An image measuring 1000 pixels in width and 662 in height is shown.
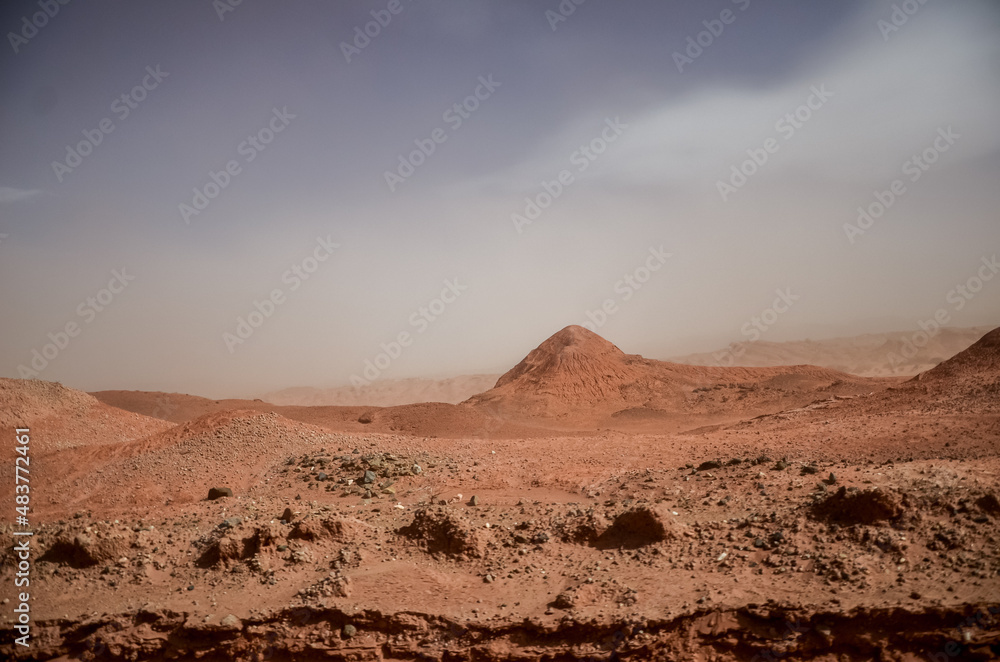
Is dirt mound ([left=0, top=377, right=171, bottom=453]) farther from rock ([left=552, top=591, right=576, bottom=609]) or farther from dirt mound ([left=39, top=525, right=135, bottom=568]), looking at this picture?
rock ([left=552, top=591, right=576, bottom=609])

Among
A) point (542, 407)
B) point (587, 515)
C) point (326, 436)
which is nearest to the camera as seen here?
point (587, 515)

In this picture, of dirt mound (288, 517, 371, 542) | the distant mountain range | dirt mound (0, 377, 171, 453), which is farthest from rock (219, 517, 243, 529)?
the distant mountain range

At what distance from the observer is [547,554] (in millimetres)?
6973

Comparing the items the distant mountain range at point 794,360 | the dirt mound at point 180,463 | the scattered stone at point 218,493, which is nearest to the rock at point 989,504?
the scattered stone at point 218,493

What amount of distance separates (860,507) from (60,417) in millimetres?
20804

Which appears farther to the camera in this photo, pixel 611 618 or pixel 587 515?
pixel 587 515

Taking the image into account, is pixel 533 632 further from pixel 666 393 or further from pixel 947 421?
pixel 666 393

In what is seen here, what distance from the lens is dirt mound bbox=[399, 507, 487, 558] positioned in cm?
712

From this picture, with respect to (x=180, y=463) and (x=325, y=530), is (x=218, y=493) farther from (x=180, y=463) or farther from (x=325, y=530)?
(x=325, y=530)

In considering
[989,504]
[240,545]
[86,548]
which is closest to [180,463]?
[86,548]

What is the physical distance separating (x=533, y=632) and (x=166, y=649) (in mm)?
3761

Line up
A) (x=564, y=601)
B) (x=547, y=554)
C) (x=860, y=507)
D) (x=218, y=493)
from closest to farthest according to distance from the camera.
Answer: (x=564, y=601) < (x=860, y=507) < (x=547, y=554) < (x=218, y=493)

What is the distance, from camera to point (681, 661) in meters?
5.39

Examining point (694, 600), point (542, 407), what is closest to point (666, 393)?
point (542, 407)
